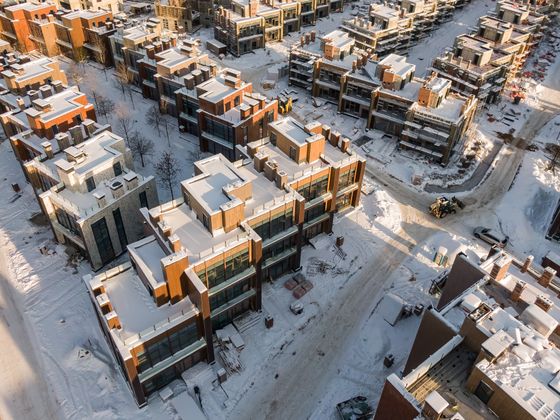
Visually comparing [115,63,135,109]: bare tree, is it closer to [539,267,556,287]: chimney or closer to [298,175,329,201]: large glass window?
[298,175,329,201]: large glass window

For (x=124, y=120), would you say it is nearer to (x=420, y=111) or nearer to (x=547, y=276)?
(x=420, y=111)

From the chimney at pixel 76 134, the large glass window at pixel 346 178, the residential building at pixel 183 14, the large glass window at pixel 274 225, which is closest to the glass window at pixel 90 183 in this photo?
the chimney at pixel 76 134

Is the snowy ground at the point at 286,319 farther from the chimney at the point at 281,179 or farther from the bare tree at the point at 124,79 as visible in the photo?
the bare tree at the point at 124,79

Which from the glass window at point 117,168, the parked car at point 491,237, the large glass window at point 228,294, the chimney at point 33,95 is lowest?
the parked car at point 491,237

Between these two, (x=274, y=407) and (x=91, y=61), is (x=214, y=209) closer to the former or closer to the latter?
(x=274, y=407)

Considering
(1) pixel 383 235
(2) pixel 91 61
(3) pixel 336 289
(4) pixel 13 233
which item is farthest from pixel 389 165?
(2) pixel 91 61

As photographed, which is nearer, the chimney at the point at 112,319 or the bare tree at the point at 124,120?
the chimney at the point at 112,319

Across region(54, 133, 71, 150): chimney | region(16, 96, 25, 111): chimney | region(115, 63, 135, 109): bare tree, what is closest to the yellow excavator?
region(54, 133, 71, 150): chimney
